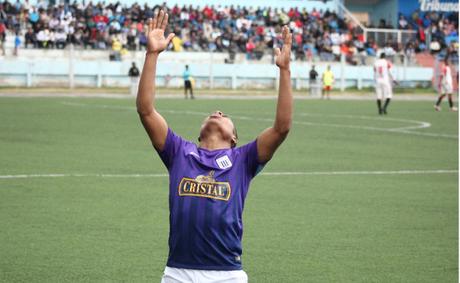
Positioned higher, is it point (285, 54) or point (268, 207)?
point (285, 54)

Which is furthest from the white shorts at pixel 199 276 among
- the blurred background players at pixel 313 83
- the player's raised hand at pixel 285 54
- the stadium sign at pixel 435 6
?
the stadium sign at pixel 435 6

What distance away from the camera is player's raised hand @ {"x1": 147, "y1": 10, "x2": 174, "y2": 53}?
5.79 m

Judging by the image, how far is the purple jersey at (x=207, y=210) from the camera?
5.55m

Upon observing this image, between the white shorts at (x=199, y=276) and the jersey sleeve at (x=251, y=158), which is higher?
the jersey sleeve at (x=251, y=158)

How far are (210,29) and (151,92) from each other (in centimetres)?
5516

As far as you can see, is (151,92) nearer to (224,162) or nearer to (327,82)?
(224,162)

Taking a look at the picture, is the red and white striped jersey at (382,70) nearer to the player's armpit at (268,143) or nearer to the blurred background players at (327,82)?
the blurred background players at (327,82)

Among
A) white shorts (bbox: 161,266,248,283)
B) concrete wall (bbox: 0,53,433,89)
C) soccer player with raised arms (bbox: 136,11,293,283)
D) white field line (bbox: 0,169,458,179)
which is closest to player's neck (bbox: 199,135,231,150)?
soccer player with raised arms (bbox: 136,11,293,283)

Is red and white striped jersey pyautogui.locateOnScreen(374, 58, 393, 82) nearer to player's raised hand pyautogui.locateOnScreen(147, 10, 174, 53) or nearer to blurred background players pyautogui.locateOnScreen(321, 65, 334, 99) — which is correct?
blurred background players pyautogui.locateOnScreen(321, 65, 334, 99)

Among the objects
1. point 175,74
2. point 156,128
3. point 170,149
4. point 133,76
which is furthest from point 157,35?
point 175,74

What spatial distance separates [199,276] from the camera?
5.50 meters

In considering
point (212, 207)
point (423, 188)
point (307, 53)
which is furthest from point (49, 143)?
point (307, 53)

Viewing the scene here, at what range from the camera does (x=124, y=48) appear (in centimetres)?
5556

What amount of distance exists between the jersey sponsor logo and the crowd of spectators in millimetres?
46827
